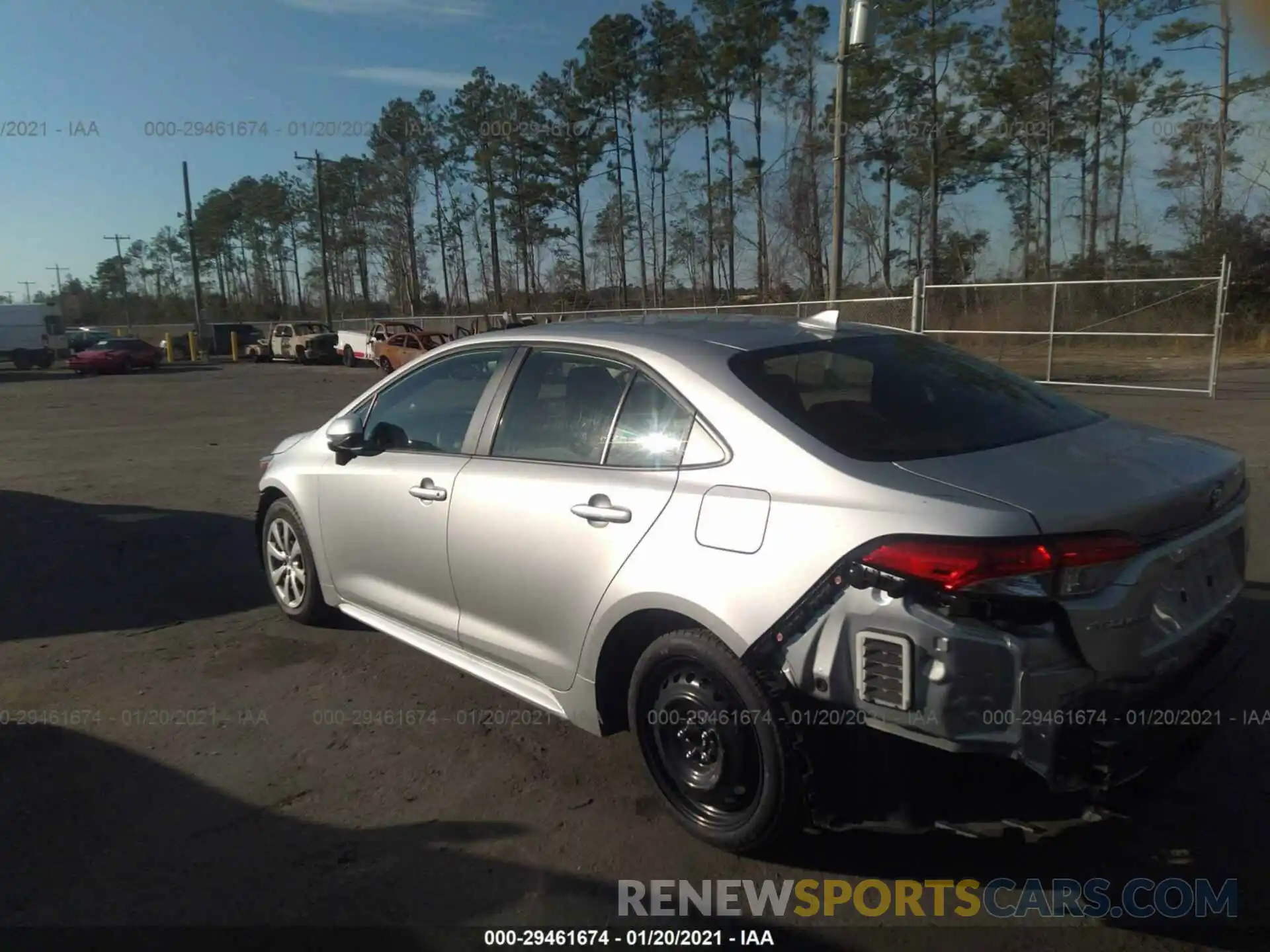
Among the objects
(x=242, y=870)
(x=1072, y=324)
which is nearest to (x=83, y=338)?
→ (x=1072, y=324)

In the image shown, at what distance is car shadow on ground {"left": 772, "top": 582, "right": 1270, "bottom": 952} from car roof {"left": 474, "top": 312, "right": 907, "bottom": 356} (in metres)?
1.57

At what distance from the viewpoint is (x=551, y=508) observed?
344 centimetres

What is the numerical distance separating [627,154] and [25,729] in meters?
46.8

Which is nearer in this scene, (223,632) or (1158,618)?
(1158,618)

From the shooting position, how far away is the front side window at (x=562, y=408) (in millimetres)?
3525

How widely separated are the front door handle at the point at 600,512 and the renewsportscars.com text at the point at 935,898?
1.16m

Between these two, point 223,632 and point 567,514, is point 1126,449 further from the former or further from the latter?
point 223,632

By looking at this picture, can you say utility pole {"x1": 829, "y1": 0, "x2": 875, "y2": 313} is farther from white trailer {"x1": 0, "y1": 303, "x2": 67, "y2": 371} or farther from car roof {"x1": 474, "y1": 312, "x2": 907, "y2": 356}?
white trailer {"x1": 0, "y1": 303, "x2": 67, "y2": 371}

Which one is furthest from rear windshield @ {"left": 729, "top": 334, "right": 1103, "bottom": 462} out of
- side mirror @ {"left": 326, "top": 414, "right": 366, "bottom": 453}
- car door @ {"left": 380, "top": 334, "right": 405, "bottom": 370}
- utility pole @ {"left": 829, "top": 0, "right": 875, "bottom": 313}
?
car door @ {"left": 380, "top": 334, "right": 405, "bottom": 370}

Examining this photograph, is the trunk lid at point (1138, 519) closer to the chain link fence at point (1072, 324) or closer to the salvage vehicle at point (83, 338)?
the chain link fence at point (1072, 324)

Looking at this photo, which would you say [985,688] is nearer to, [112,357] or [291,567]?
[291,567]

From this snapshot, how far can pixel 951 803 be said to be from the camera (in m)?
2.53

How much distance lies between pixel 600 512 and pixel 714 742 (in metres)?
0.85

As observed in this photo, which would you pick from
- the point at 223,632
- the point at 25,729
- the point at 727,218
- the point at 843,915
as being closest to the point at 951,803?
the point at 843,915
